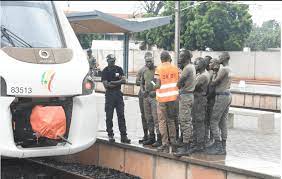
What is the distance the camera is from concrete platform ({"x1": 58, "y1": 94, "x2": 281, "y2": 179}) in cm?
715

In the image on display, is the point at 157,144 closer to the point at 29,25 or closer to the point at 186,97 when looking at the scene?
the point at 186,97

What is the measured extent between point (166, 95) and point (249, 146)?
7.90ft

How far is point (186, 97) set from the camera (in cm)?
797

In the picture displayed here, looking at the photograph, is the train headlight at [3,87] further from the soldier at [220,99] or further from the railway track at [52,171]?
the soldier at [220,99]

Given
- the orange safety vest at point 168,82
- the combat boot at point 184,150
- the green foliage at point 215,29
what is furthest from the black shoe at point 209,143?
the green foliage at point 215,29

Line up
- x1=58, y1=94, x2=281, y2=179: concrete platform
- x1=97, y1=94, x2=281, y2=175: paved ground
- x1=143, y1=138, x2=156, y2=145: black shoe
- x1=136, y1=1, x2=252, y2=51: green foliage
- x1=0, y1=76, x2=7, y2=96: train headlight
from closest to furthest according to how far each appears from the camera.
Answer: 1. x1=0, y1=76, x2=7, y2=96: train headlight
2. x1=58, y1=94, x2=281, y2=179: concrete platform
3. x1=97, y1=94, x2=281, y2=175: paved ground
4. x1=143, y1=138, x2=156, y2=145: black shoe
5. x1=136, y1=1, x2=252, y2=51: green foliage

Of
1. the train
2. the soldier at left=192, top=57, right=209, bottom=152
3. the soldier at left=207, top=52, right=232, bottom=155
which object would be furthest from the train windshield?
the soldier at left=207, top=52, right=232, bottom=155

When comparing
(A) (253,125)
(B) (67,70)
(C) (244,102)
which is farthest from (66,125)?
(C) (244,102)

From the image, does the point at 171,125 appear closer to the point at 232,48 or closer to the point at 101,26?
the point at 101,26

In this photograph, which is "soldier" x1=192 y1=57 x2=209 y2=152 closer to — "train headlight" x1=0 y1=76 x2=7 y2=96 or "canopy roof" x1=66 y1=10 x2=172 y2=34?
"train headlight" x1=0 y1=76 x2=7 y2=96

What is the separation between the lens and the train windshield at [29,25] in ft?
25.7

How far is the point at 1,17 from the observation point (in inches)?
310

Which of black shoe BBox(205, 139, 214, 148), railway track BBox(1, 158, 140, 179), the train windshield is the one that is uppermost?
the train windshield

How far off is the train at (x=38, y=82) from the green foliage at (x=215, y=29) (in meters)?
34.8
